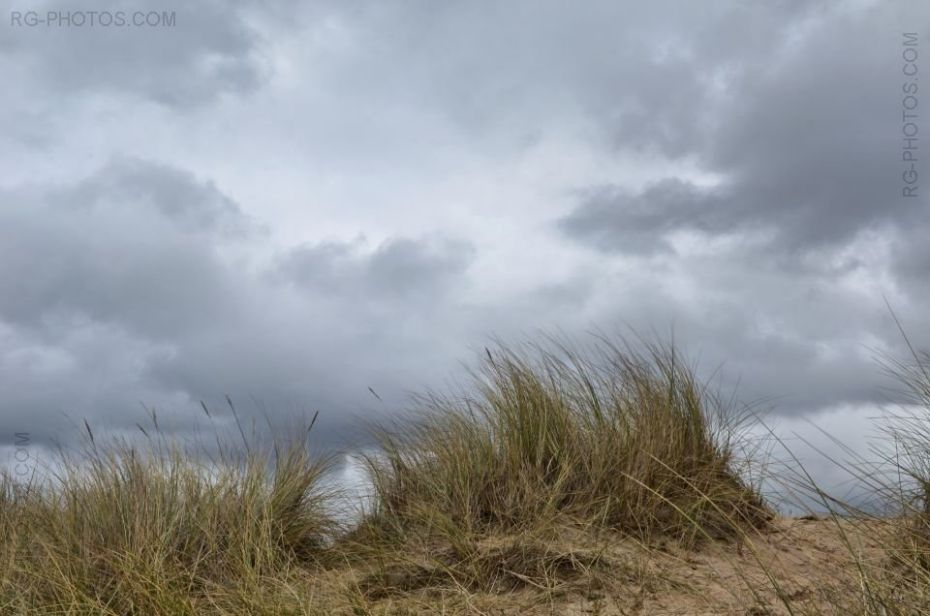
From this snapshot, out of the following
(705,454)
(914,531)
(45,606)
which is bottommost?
(45,606)

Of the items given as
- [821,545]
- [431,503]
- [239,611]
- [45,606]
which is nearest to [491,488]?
[431,503]

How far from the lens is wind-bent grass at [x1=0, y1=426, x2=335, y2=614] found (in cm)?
Answer: 416

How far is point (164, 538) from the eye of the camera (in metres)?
4.65

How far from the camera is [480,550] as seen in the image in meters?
4.34

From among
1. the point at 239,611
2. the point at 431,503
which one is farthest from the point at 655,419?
the point at 239,611

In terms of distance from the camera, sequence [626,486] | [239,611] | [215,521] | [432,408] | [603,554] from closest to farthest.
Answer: [239,611]
[603,554]
[626,486]
[215,521]
[432,408]

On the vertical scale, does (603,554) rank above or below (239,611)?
above

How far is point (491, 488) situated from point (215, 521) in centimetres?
148

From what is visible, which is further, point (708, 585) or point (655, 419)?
point (655, 419)

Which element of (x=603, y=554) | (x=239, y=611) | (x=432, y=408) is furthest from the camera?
(x=432, y=408)

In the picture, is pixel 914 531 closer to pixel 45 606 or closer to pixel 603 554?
pixel 603 554

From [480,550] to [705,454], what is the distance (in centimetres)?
156

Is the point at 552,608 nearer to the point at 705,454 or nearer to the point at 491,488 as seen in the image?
the point at 491,488

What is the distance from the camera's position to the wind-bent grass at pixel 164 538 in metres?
4.16
